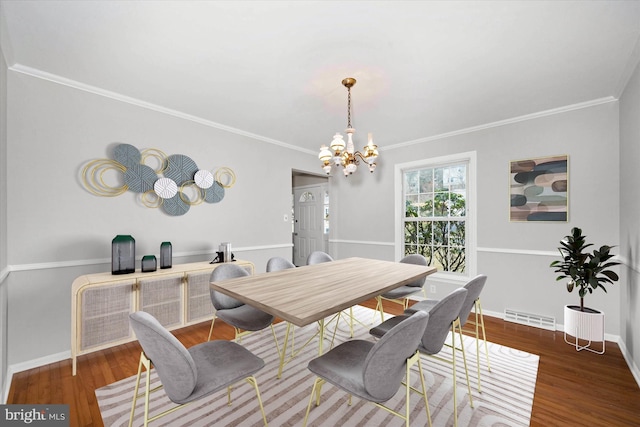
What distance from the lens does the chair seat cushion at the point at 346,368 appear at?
1.28 meters

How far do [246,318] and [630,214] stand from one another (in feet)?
12.0

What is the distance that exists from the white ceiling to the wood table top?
1809mm

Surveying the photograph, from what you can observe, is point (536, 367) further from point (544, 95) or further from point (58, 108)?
point (58, 108)

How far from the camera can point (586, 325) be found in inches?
100.0

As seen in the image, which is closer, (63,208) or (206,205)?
(63,208)

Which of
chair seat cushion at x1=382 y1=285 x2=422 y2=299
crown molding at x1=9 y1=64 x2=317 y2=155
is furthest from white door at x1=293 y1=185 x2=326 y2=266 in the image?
chair seat cushion at x1=382 y1=285 x2=422 y2=299

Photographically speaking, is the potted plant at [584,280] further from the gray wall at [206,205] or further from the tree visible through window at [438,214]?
the tree visible through window at [438,214]

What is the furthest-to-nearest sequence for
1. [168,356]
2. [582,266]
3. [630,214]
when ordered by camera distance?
[582,266] < [630,214] < [168,356]

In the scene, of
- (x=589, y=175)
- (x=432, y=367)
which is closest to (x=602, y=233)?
(x=589, y=175)

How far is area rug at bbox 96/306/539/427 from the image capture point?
5.58 ft

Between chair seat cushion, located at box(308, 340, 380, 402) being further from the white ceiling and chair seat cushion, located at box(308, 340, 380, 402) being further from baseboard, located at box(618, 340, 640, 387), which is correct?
baseboard, located at box(618, 340, 640, 387)

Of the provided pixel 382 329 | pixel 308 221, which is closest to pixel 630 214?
pixel 382 329

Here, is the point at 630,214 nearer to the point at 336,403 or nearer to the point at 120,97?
the point at 336,403

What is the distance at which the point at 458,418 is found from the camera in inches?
67.7
